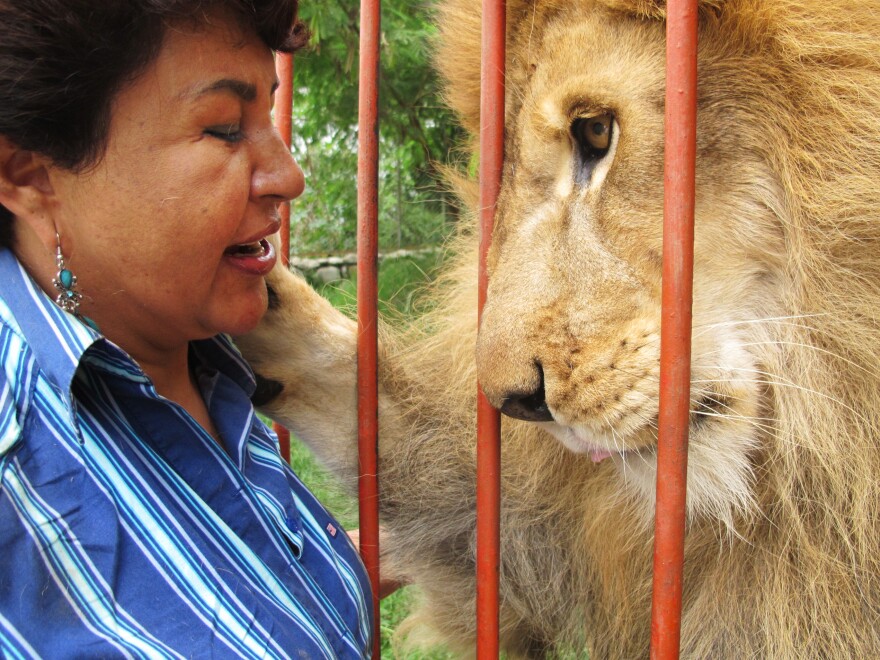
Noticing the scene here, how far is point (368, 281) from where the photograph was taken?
1.69 meters

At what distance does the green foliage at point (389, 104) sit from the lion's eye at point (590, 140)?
33.3 inches

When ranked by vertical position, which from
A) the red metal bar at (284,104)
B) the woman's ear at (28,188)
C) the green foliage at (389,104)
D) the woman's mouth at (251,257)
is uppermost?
the green foliage at (389,104)

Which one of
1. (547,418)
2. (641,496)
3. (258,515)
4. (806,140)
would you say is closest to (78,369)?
(258,515)

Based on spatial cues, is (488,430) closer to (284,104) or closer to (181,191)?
(181,191)

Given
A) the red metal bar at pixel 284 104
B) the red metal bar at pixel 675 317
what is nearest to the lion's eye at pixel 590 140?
the red metal bar at pixel 675 317

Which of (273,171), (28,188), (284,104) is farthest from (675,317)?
(284,104)

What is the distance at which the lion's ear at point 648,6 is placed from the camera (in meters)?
1.38

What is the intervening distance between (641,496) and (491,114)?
782mm

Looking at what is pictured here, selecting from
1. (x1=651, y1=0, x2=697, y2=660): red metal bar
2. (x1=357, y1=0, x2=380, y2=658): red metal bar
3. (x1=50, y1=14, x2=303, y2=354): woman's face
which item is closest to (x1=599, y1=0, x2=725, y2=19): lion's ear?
(x1=651, y1=0, x2=697, y2=660): red metal bar

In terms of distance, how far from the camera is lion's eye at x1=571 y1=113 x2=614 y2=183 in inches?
55.9

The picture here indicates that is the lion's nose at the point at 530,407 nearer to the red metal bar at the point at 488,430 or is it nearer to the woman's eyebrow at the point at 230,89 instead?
the red metal bar at the point at 488,430

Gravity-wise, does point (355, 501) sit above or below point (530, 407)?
below

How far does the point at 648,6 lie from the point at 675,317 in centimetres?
57

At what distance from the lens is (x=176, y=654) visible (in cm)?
110
